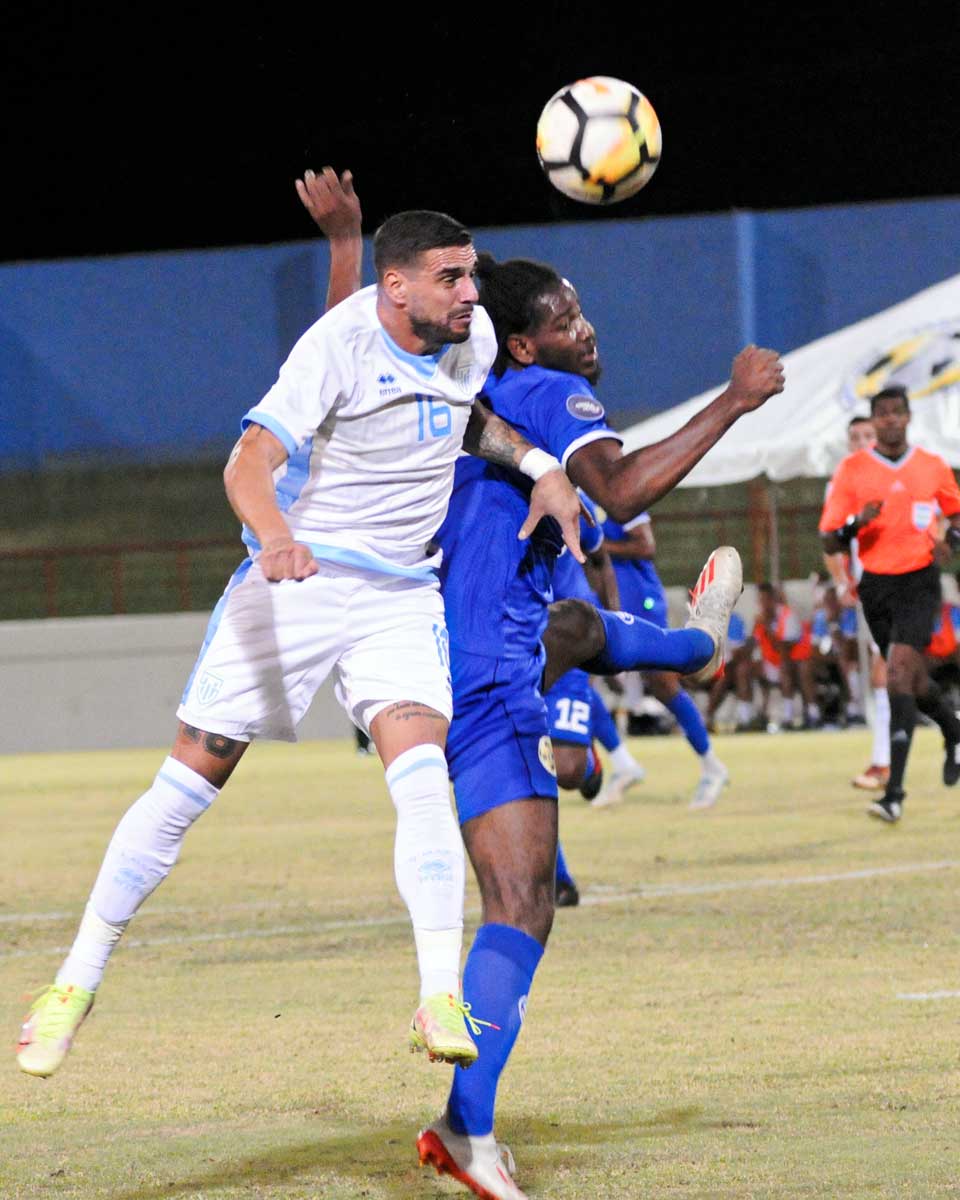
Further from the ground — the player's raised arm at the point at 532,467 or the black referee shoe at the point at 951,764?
the player's raised arm at the point at 532,467

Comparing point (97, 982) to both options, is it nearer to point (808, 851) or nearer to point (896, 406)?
point (808, 851)

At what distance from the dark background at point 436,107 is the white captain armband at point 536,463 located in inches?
881

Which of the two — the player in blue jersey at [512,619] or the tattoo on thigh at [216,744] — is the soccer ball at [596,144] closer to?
the player in blue jersey at [512,619]

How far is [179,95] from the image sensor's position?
2711 cm

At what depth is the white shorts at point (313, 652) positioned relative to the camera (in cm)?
391

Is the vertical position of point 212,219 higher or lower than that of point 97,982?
higher

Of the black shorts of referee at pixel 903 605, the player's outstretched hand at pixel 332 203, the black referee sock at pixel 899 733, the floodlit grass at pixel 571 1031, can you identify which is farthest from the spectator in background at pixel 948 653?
the player's outstretched hand at pixel 332 203

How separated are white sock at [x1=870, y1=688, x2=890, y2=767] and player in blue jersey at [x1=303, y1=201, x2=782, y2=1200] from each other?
8.68 meters

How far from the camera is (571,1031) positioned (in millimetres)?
5328

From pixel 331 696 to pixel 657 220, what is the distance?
26.5 ft

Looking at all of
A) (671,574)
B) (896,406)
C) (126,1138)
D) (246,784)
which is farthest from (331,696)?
(126,1138)

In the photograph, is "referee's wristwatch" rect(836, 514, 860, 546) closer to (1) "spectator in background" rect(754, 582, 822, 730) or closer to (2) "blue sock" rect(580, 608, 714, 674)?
(2) "blue sock" rect(580, 608, 714, 674)

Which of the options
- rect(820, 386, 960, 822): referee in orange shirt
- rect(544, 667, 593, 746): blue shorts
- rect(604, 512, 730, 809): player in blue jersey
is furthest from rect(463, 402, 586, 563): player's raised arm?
rect(820, 386, 960, 822): referee in orange shirt

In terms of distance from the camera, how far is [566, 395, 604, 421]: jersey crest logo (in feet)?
13.7
